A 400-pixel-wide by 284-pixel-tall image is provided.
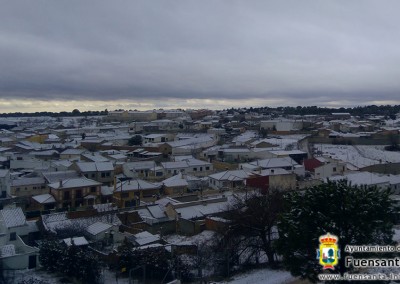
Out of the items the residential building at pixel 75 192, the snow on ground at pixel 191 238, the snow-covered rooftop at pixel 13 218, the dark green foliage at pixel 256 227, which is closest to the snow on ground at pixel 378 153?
the snow on ground at pixel 191 238

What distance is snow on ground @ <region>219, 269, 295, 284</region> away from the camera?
1181 cm

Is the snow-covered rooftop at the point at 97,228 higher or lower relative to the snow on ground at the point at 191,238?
higher

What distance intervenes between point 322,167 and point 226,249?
16.4 metres

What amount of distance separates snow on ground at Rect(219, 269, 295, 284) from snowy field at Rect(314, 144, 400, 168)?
2298 cm

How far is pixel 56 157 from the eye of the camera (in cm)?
3872

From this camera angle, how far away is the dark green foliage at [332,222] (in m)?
9.35

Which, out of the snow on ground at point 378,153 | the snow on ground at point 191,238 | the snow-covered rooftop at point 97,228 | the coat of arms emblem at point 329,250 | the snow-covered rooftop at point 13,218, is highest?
the coat of arms emblem at point 329,250

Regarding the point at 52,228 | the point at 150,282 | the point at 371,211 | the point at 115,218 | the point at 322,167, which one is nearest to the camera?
the point at 371,211

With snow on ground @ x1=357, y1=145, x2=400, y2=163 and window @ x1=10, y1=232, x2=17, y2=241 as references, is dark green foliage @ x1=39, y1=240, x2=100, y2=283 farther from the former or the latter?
snow on ground @ x1=357, y1=145, x2=400, y2=163

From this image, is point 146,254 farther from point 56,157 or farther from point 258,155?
point 56,157

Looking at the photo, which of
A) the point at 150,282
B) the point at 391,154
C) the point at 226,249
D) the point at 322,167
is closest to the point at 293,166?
the point at 322,167

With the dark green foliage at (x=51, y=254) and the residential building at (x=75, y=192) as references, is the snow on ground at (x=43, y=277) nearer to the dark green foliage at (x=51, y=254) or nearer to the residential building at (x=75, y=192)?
the dark green foliage at (x=51, y=254)

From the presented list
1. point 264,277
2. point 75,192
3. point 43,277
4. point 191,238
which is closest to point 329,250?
point 264,277

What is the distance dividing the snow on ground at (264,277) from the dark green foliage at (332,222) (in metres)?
1.61
